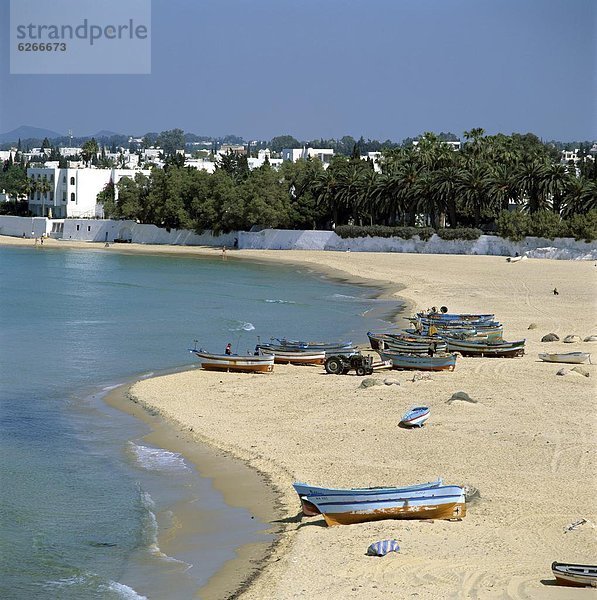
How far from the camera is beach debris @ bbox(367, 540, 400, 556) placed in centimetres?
1711

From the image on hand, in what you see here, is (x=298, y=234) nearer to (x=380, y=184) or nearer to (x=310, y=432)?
(x=380, y=184)

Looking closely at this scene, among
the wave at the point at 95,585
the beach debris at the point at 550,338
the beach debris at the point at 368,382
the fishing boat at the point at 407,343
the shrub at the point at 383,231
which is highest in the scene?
the shrub at the point at 383,231

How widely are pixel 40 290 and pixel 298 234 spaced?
37033 mm

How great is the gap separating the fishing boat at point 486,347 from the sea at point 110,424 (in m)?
9.26

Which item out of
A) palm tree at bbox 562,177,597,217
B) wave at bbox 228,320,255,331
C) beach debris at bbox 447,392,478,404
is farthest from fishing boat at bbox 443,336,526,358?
palm tree at bbox 562,177,597,217

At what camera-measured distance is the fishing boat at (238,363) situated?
35.5 m

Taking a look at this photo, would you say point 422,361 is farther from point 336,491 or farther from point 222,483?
point 336,491

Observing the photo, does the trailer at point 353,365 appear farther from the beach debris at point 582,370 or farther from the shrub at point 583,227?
the shrub at point 583,227

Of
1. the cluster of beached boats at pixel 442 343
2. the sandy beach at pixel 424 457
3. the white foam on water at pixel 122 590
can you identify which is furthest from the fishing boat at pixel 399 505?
the cluster of beached boats at pixel 442 343

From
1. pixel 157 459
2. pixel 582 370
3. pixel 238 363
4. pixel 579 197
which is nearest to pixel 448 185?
pixel 579 197

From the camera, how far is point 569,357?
35.6 metres

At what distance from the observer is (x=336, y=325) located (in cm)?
5166

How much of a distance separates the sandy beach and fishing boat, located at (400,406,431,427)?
250 millimetres

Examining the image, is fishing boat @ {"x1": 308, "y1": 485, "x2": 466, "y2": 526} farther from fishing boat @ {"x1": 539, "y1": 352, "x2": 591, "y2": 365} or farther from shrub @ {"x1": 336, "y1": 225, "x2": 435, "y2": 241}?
shrub @ {"x1": 336, "y1": 225, "x2": 435, "y2": 241}
